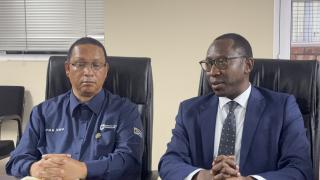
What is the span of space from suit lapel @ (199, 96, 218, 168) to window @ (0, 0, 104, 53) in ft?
6.50

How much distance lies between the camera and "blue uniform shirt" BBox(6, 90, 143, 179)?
80.1 inches

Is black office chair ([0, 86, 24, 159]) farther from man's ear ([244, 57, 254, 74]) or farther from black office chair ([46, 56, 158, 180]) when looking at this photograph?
man's ear ([244, 57, 254, 74])

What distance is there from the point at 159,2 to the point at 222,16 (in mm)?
537

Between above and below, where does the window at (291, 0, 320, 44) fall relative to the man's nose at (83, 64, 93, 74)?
above

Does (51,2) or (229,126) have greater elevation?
(51,2)

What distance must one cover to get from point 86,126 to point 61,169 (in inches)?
13.0

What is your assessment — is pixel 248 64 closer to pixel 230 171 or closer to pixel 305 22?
pixel 230 171

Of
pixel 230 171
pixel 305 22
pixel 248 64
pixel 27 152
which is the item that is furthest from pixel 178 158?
pixel 305 22

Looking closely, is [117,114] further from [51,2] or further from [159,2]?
[51,2]

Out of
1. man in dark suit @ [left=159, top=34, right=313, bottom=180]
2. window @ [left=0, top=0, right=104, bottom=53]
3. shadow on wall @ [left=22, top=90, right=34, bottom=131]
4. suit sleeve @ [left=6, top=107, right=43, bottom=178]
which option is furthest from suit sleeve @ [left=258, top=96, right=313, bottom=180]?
shadow on wall @ [left=22, top=90, right=34, bottom=131]

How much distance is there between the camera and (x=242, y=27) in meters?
3.50

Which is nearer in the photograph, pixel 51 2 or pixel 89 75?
pixel 89 75

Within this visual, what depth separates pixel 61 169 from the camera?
1.85m

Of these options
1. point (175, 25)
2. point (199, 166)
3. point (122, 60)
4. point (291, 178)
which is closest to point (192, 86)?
point (175, 25)
